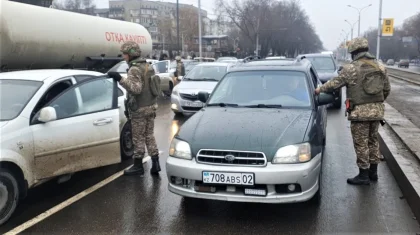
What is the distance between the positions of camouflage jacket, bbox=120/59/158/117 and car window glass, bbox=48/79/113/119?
391mm

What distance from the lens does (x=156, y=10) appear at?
10994 cm

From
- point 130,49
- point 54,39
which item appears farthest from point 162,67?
point 130,49

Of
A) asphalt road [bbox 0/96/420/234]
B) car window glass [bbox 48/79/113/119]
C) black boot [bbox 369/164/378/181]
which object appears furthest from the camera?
black boot [bbox 369/164/378/181]

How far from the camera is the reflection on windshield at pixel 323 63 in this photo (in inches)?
563

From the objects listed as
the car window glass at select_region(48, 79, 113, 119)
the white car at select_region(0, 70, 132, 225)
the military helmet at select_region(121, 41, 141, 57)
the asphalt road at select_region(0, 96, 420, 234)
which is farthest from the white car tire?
the military helmet at select_region(121, 41, 141, 57)

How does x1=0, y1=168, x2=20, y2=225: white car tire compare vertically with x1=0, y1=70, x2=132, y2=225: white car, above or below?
below

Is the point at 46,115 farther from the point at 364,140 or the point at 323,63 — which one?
the point at 323,63

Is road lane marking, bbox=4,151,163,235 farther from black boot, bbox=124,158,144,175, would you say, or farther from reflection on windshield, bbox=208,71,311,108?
reflection on windshield, bbox=208,71,311,108

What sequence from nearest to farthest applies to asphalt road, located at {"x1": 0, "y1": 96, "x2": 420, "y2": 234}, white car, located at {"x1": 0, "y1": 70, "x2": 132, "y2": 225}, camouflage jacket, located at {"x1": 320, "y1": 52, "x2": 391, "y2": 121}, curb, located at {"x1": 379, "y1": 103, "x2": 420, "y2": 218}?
1. asphalt road, located at {"x1": 0, "y1": 96, "x2": 420, "y2": 234}
2. white car, located at {"x1": 0, "y1": 70, "x2": 132, "y2": 225}
3. curb, located at {"x1": 379, "y1": 103, "x2": 420, "y2": 218}
4. camouflage jacket, located at {"x1": 320, "y1": 52, "x2": 391, "y2": 121}

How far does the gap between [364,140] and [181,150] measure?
243 centimetres

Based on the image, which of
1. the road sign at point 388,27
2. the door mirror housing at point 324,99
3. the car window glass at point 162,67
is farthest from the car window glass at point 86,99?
the road sign at point 388,27

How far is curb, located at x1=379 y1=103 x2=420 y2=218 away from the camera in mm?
4430

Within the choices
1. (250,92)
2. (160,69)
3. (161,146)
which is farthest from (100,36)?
(250,92)

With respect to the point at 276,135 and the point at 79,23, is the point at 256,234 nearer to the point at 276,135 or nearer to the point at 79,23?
the point at 276,135
